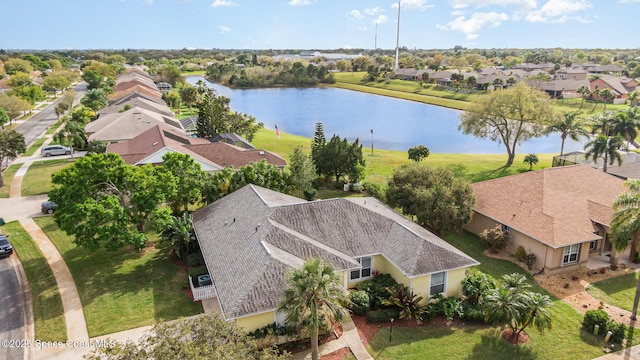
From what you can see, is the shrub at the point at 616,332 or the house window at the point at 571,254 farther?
the house window at the point at 571,254

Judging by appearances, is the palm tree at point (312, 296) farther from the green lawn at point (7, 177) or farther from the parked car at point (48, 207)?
the green lawn at point (7, 177)

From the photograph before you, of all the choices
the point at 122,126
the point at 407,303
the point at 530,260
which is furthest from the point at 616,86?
the point at 407,303

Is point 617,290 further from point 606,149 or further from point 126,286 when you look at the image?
point 126,286

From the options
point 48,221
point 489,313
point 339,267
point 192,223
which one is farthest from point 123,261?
point 489,313

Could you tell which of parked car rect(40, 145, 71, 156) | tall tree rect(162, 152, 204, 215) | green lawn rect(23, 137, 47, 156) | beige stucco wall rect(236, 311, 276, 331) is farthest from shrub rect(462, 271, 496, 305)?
green lawn rect(23, 137, 47, 156)

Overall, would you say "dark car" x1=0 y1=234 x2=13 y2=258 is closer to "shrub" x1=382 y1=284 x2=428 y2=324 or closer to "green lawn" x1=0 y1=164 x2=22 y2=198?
"green lawn" x1=0 y1=164 x2=22 y2=198

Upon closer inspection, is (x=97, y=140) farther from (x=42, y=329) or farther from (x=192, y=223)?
(x=42, y=329)

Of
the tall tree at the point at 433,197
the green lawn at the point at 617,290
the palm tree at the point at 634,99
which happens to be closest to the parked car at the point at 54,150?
the tall tree at the point at 433,197
